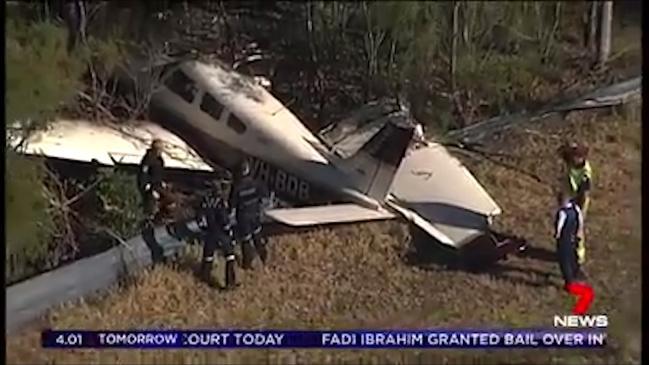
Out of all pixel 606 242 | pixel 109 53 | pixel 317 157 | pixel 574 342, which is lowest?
pixel 574 342

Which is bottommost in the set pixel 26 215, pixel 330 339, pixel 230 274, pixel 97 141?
pixel 330 339

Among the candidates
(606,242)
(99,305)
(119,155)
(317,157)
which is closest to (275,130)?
(317,157)

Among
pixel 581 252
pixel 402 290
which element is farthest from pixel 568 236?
pixel 402 290

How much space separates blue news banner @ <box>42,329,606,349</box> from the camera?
79.4 inches

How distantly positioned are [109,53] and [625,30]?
78cm

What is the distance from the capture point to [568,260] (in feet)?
6.59

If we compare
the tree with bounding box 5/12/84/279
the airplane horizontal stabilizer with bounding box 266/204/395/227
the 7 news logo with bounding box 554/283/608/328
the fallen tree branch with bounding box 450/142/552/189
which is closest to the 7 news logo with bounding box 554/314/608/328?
the 7 news logo with bounding box 554/283/608/328

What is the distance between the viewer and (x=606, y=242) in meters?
2.01

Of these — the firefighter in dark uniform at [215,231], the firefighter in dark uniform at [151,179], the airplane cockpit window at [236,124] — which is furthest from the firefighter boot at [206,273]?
the airplane cockpit window at [236,124]

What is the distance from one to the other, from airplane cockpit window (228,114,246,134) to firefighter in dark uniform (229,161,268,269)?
50 mm

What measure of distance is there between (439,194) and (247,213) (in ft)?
0.98

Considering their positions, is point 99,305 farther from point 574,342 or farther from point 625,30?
point 625,30

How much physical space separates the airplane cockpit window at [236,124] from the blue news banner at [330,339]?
31cm

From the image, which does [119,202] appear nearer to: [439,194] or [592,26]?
[439,194]
